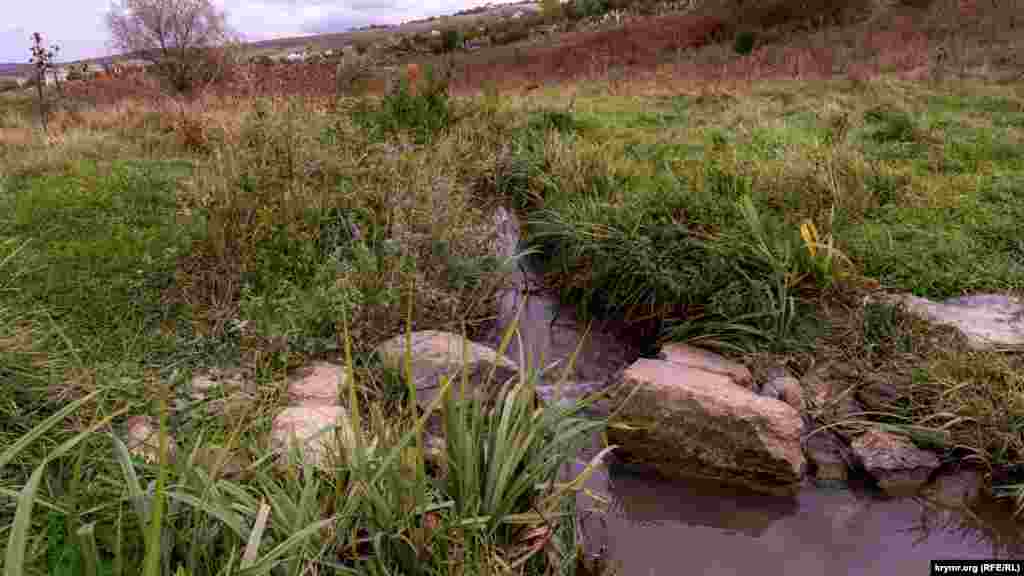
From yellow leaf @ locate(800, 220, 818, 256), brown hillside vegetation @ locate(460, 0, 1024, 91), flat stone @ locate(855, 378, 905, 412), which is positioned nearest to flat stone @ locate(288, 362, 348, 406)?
flat stone @ locate(855, 378, 905, 412)

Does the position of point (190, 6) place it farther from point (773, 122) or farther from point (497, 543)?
point (497, 543)

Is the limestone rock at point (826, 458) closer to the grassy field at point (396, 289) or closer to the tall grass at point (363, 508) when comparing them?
the grassy field at point (396, 289)

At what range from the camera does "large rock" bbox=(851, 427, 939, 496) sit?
290 centimetres

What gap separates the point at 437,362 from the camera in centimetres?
315

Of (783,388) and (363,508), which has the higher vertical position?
(363,508)

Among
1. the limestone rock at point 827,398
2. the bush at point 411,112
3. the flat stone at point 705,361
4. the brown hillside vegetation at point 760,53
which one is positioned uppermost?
the brown hillside vegetation at point 760,53

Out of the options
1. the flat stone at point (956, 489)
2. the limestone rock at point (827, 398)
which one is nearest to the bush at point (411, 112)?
the limestone rock at point (827, 398)

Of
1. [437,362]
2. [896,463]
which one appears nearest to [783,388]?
[896,463]

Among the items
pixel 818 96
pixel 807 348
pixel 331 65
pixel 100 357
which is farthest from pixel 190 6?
pixel 807 348

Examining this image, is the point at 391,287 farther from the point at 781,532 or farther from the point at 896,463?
the point at 896,463

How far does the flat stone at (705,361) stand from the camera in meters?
3.48

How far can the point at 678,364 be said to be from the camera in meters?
3.50

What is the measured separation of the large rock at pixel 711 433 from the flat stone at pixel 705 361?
25 cm

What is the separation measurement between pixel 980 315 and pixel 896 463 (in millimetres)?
1244
